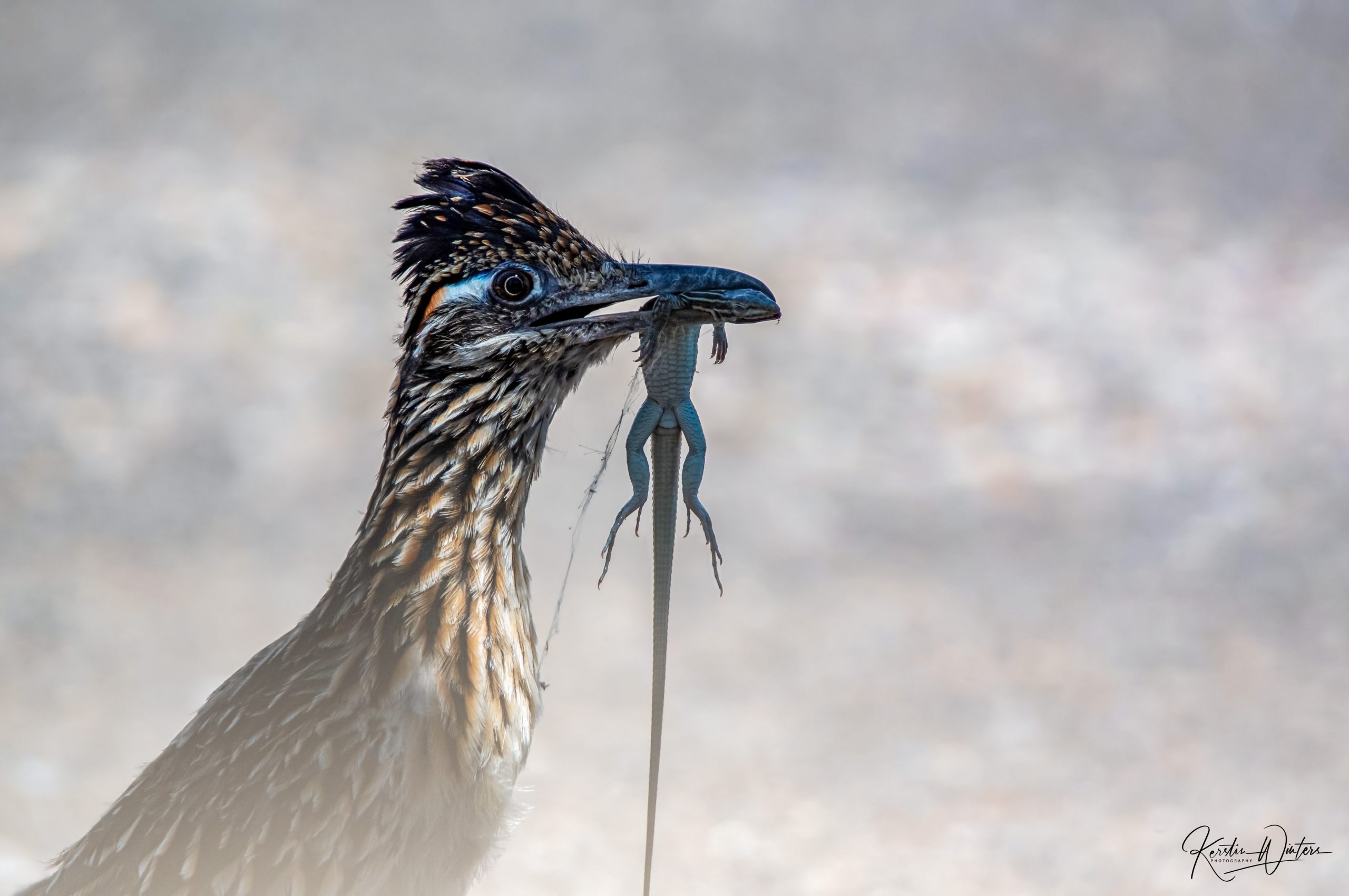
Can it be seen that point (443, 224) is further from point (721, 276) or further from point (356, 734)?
point (356, 734)

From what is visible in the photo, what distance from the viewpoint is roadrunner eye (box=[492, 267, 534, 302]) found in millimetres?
2850

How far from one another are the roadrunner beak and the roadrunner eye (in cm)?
8

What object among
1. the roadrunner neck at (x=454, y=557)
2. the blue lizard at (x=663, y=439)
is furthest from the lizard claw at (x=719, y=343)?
the roadrunner neck at (x=454, y=557)

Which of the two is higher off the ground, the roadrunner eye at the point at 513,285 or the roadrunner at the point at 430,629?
the roadrunner eye at the point at 513,285

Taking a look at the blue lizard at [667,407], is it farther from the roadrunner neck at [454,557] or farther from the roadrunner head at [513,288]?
the roadrunner neck at [454,557]

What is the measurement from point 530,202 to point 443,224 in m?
0.25

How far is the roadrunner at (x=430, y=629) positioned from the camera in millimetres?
2602

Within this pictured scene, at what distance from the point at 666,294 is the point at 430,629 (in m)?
1.04

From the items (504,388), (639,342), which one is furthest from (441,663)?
(639,342)

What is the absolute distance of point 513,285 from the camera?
2865 millimetres

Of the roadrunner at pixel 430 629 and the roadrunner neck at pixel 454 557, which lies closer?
the roadrunner at pixel 430 629

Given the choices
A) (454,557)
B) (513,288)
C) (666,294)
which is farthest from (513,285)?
(454,557)

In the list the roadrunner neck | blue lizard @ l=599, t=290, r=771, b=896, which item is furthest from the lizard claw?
the roadrunner neck

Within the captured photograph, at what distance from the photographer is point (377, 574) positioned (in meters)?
2.88
